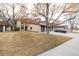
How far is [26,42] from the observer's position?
6.49 feet

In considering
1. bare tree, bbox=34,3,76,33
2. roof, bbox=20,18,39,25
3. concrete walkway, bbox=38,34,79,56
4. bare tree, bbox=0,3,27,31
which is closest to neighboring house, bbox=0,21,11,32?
bare tree, bbox=0,3,27,31

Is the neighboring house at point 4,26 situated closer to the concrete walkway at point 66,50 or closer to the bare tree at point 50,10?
the bare tree at point 50,10

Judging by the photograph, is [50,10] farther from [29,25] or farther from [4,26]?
[4,26]

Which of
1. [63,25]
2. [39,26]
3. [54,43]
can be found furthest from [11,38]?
[63,25]

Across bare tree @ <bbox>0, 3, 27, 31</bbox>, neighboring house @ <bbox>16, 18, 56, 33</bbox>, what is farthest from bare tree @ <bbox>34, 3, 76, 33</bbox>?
bare tree @ <bbox>0, 3, 27, 31</bbox>

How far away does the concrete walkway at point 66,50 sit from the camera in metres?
1.92

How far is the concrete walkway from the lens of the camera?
6.30 feet

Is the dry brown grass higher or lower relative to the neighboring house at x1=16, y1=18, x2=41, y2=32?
lower

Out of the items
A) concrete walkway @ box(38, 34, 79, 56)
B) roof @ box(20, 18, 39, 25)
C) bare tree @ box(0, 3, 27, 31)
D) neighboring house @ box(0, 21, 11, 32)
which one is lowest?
concrete walkway @ box(38, 34, 79, 56)

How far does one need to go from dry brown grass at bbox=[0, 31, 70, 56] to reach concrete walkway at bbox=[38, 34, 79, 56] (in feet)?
0.17

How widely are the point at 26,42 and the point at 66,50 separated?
514 mm

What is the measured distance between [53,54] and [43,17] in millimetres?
488

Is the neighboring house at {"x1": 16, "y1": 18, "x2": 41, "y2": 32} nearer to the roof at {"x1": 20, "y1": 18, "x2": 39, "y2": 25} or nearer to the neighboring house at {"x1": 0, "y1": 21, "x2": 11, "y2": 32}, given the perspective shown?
the roof at {"x1": 20, "y1": 18, "x2": 39, "y2": 25}

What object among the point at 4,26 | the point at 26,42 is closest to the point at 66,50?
the point at 26,42
